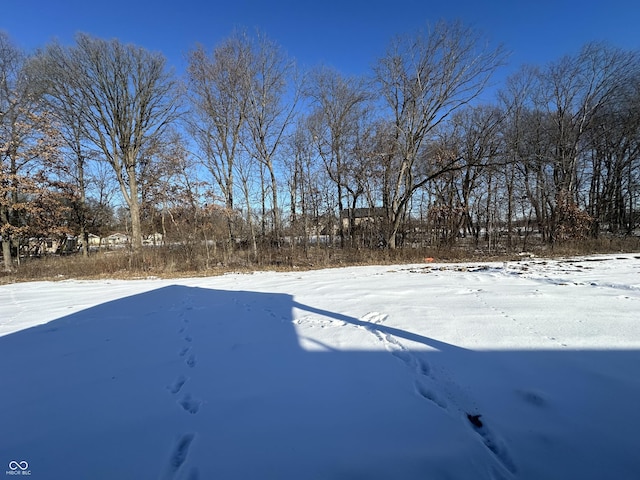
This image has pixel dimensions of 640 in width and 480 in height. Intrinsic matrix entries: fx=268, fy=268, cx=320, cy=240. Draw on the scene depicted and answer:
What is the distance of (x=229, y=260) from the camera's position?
13367 millimetres

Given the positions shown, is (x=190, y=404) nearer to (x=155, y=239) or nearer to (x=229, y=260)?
(x=229, y=260)

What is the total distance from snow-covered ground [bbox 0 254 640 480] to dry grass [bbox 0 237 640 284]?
745cm

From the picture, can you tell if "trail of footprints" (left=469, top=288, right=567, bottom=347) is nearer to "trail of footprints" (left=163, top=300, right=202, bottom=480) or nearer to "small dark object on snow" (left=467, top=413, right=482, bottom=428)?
"small dark object on snow" (left=467, top=413, right=482, bottom=428)

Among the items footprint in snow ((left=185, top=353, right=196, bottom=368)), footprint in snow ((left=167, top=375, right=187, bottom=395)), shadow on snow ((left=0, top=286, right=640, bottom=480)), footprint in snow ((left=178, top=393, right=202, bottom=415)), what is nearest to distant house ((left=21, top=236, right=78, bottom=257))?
shadow on snow ((left=0, top=286, right=640, bottom=480))

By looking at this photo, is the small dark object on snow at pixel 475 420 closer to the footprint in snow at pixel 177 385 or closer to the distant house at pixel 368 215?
the footprint in snow at pixel 177 385

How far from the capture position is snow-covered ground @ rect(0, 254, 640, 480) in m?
1.54

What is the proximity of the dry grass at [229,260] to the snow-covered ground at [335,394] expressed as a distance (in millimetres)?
7447

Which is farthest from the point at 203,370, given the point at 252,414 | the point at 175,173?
the point at 175,173

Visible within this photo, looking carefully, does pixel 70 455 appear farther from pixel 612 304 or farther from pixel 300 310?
pixel 612 304

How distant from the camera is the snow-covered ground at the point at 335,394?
1.54 metres

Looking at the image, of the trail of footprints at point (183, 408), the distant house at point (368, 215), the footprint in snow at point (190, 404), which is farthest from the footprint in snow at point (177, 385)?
the distant house at point (368, 215)

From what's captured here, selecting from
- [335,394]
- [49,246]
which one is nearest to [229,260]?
[335,394]

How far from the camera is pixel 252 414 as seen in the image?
6.49 feet

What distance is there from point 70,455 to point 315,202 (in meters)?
17.5
